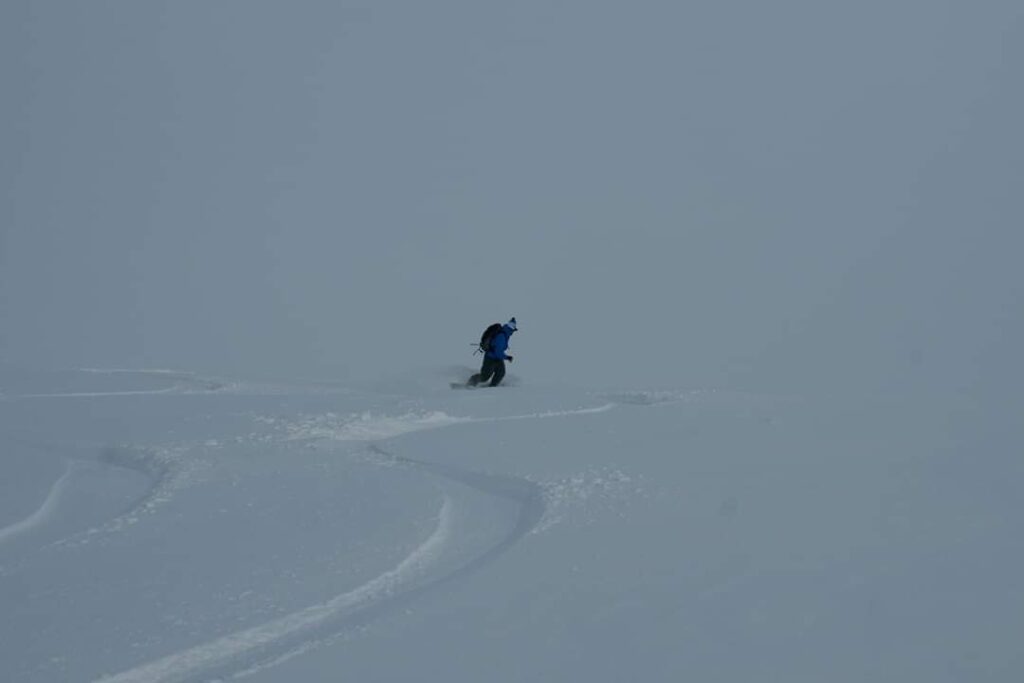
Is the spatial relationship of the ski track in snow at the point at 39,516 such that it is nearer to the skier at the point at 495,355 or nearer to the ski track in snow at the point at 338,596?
the ski track in snow at the point at 338,596

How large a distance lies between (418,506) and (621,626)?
115 inches

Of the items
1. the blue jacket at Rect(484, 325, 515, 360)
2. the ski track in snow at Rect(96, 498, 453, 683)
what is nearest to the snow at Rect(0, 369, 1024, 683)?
the ski track in snow at Rect(96, 498, 453, 683)

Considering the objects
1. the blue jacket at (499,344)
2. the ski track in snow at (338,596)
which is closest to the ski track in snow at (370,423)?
the ski track in snow at (338,596)

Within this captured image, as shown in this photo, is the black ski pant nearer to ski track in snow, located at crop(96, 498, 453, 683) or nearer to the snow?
the snow

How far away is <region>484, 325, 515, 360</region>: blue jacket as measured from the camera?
1600cm

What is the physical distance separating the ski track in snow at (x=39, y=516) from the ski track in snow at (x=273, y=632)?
8.77ft

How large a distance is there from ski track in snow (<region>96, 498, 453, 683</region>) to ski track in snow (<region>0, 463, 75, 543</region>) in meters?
2.67

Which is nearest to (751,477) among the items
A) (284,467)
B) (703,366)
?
(284,467)

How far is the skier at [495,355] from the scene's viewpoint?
631 inches

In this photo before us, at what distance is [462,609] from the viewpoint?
511 cm

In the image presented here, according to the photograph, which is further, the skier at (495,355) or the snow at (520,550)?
the skier at (495,355)

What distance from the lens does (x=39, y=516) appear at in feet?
24.3

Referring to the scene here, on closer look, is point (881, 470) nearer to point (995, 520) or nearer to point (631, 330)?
point (995, 520)

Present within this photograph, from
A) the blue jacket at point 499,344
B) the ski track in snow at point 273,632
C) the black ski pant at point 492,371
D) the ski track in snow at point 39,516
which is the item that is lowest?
the ski track in snow at point 39,516
